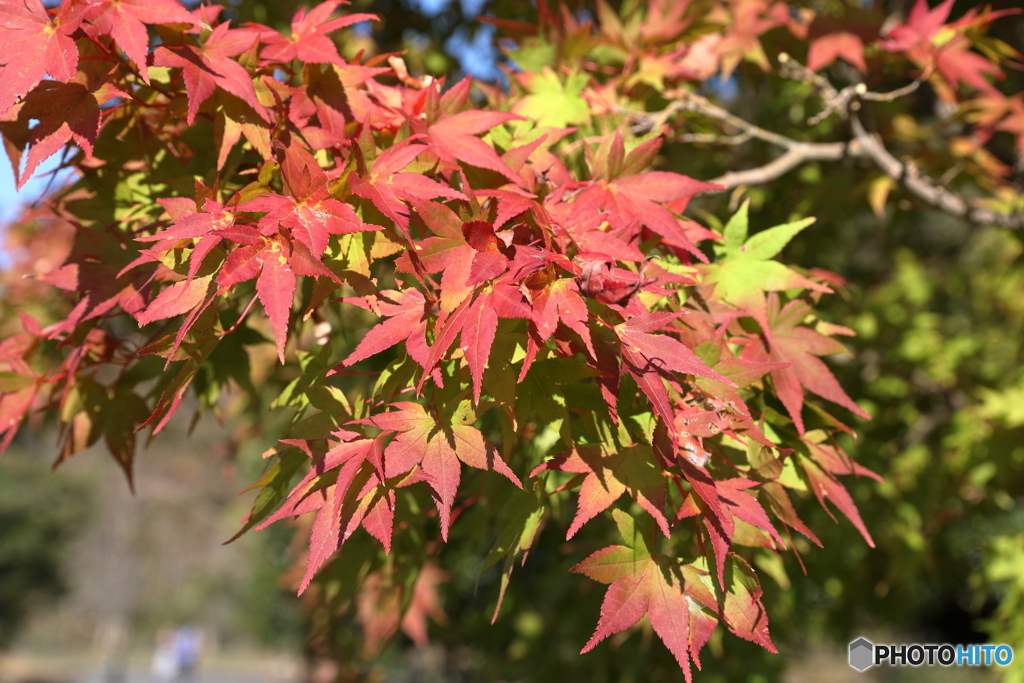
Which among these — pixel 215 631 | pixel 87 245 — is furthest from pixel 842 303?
pixel 215 631

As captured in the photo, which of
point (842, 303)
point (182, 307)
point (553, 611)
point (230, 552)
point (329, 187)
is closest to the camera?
point (182, 307)

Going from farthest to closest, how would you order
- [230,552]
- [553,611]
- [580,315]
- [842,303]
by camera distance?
[230,552]
[842,303]
[553,611]
[580,315]

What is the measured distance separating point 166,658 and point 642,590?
18.8 m

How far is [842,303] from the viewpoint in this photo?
13.0 feet

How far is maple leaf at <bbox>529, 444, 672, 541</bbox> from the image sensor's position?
127 centimetres

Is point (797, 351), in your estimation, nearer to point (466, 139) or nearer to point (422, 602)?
point (466, 139)

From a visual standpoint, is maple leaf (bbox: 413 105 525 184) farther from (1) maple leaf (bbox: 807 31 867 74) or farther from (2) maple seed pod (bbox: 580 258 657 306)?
(1) maple leaf (bbox: 807 31 867 74)

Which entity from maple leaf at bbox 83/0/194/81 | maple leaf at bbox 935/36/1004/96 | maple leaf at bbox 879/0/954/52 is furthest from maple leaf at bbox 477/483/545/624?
maple leaf at bbox 935/36/1004/96

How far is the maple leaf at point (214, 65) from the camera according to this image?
1.37 meters

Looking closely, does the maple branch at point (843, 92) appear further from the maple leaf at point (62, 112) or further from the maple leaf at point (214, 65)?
the maple leaf at point (62, 112)

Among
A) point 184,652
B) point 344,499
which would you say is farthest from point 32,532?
point 344,499

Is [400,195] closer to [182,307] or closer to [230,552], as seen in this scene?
[182,307]

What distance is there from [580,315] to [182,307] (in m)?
0.70

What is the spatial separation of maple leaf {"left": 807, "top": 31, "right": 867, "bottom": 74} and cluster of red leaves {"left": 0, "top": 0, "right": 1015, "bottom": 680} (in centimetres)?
115
